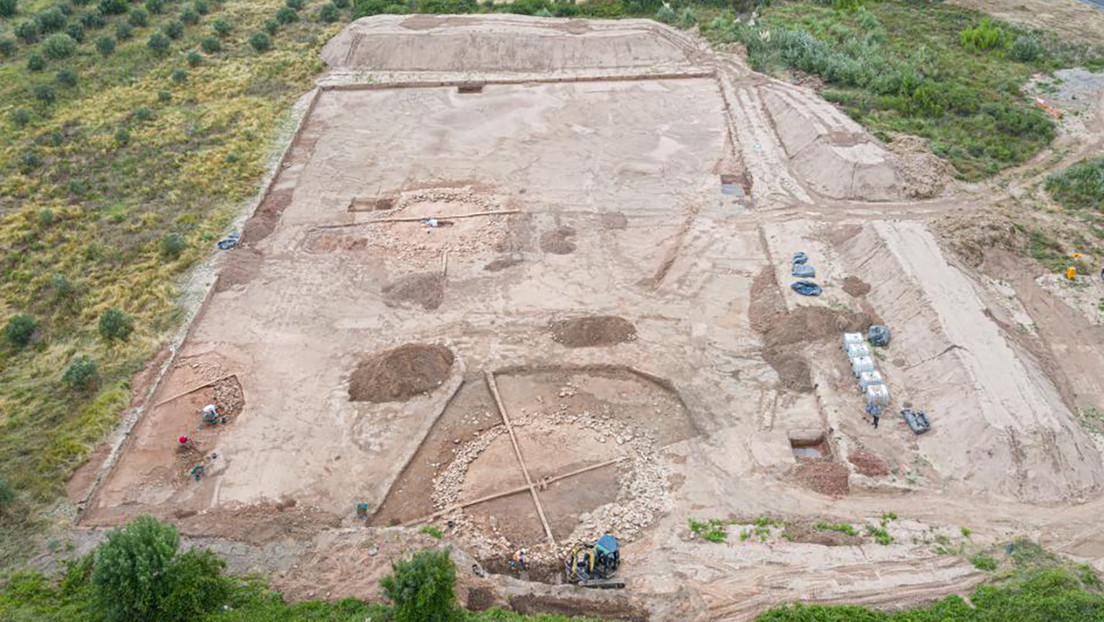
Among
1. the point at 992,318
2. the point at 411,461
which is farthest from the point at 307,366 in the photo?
the point at 992,318

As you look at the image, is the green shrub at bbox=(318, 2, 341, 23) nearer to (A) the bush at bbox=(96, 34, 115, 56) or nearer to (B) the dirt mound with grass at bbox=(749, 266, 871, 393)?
(A) the bush at bbox=(96, 34, 115, 56)

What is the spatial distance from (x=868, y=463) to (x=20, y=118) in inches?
1574

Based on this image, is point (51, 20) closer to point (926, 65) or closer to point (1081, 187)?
point (926, 65)

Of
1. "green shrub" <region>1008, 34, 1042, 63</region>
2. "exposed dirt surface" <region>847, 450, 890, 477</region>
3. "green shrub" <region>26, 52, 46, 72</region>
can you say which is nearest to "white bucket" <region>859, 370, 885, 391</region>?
"exposed dirt surface" <region>847, 450, 890, 477</region>

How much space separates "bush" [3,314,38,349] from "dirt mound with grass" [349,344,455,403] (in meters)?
11.1

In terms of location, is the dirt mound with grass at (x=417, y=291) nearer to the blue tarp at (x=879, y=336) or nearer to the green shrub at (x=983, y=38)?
the blue tarp at (x=879, y=336)

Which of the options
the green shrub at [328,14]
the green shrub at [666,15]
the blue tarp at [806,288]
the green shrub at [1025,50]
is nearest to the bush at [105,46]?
the green shrub at [328,14]

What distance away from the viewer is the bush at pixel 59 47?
4178cm

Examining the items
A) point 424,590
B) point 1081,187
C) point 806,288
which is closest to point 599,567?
point 424,590

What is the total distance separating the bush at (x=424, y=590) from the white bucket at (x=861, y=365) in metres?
13.0

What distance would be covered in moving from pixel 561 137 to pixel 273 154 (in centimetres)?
1320

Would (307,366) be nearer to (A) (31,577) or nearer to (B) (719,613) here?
(A) (31,577)

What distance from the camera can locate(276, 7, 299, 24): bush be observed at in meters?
46.6

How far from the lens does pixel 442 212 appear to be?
96.2 ft
